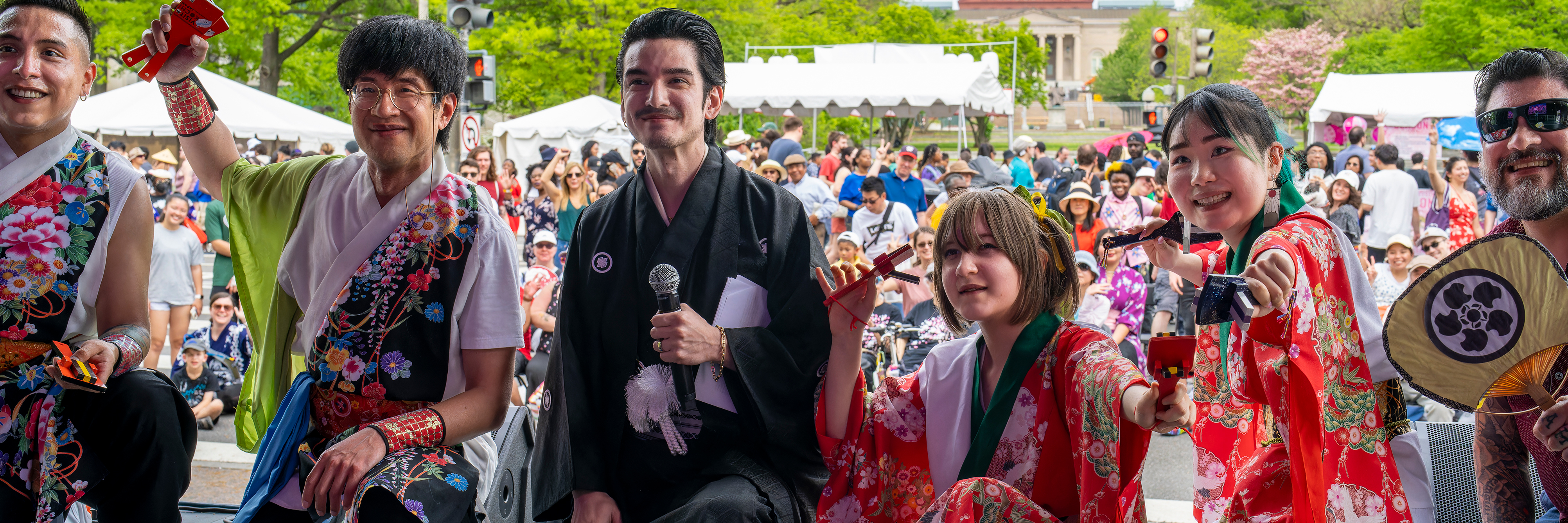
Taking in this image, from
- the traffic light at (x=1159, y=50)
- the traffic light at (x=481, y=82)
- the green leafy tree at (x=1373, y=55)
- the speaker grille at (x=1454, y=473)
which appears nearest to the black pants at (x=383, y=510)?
the speaker grille at (x=1454, y=473)

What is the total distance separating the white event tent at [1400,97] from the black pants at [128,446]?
1527 centimetres

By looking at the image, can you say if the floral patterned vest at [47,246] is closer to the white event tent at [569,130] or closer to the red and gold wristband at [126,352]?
the red and gold wristband at [126,352]

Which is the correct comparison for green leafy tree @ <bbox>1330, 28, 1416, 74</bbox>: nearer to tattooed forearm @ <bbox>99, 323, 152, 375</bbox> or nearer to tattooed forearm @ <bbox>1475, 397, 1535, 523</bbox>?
tattooed forearm @ <bbox>1475, 397, 1535, 523</bbox>

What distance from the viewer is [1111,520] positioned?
6.92ft

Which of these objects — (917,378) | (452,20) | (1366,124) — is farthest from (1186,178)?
(1366,124)

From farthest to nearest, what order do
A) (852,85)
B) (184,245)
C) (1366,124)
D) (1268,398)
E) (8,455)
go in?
(1366,124)
(852,85)
(184,245)
(8,455)
(1268,398)

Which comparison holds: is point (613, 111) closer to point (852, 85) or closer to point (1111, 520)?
point (852, 85)

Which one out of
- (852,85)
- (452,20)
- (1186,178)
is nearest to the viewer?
(1186,178)

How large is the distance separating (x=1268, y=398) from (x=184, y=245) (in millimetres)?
6904

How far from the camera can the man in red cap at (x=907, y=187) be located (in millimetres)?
9406

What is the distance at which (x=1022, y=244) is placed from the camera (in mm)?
2318

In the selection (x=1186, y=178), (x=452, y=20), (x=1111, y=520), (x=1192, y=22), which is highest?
(x=1192, y=22)

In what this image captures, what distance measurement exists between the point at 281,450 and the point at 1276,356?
6.83 feet

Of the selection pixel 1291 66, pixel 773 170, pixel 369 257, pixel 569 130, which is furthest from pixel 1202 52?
pixel 1291 66
